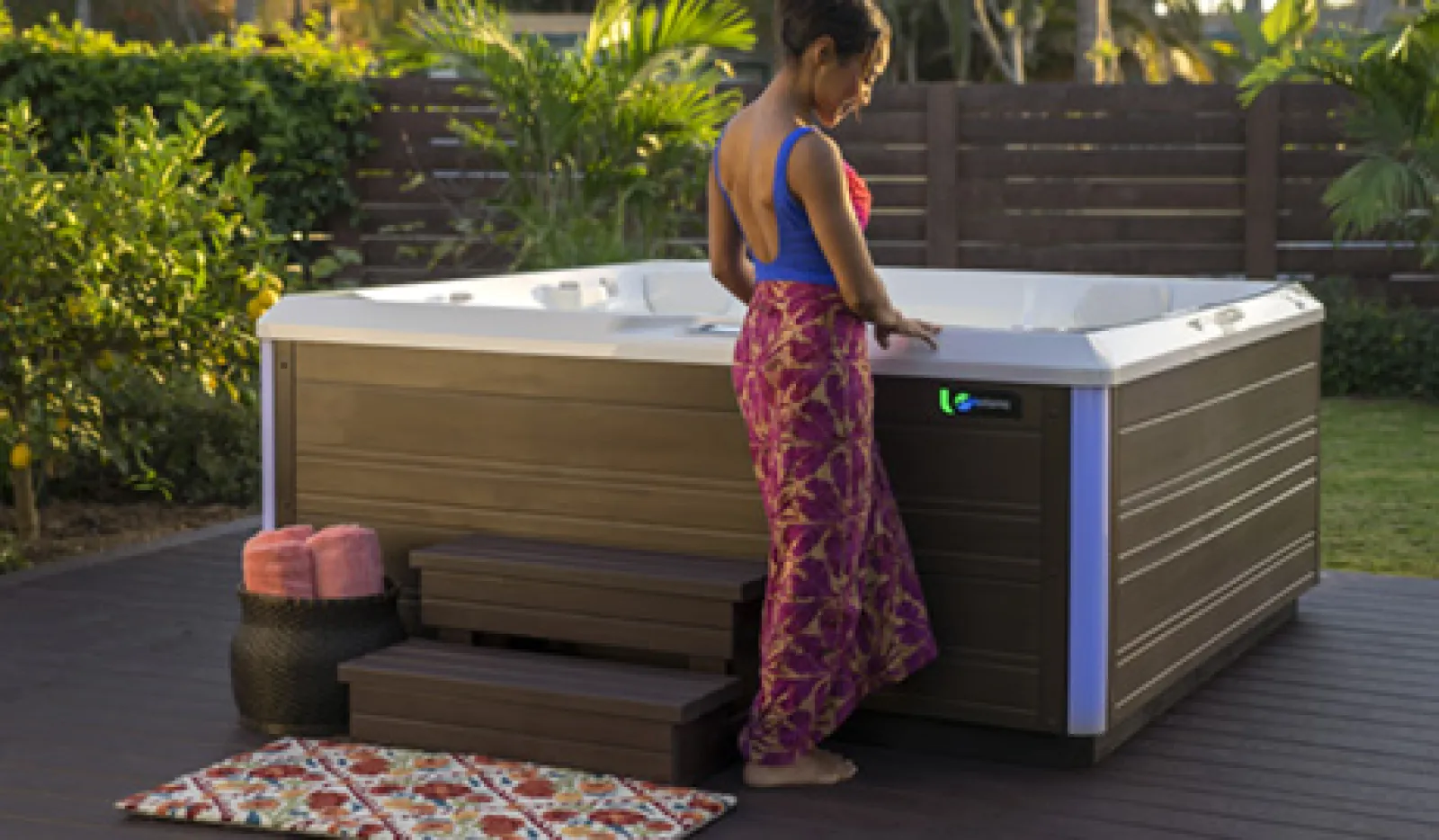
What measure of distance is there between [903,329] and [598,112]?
13.6 feet

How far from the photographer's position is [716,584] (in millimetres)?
3492

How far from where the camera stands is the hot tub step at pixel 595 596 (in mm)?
3520

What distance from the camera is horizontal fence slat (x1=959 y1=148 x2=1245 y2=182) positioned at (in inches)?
338

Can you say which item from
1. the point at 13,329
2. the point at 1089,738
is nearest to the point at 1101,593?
the point at 1089,738

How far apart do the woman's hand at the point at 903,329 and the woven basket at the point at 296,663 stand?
3.44 feet

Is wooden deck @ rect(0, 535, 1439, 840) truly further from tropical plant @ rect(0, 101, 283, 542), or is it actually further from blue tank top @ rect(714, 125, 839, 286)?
blue tank top @ rect(714, 125, 839, 286)

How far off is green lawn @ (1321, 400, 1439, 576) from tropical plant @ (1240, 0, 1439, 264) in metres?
0.70

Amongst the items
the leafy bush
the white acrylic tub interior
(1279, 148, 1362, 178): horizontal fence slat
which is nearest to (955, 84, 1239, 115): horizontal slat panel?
(1279, 148, 1362, 178): horizontal fence slat

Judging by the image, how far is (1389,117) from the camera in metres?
7.84

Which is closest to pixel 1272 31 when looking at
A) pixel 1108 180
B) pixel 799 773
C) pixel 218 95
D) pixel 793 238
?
pixel 1108 180

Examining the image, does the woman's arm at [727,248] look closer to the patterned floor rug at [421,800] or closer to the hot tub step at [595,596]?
the hot tub step at [595,596]

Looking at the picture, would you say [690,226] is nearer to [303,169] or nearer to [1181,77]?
[303,169]

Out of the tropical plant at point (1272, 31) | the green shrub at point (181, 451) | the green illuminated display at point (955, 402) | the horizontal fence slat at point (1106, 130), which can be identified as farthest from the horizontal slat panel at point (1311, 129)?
the green illuminated display at point (955, 402)

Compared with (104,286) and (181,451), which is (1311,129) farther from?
(104,286)
